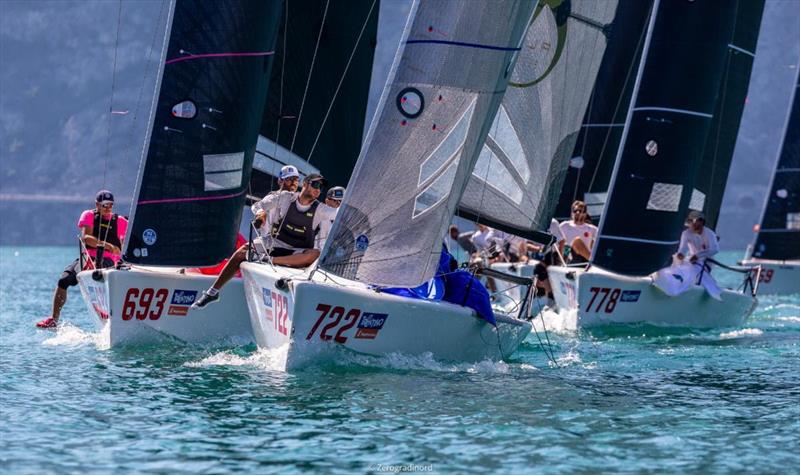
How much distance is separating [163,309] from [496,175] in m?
3.45

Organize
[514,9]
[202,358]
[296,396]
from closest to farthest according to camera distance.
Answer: [296,396], [514,9], [202,358]

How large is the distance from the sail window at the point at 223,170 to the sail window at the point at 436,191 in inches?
103

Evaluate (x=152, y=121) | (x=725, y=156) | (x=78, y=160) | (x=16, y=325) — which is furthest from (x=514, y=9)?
(x=78, y=160)

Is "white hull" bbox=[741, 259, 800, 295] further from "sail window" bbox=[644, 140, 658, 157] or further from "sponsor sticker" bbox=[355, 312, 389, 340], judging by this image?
"sponsor sticker" bbox=[355, 312, 389, 340]

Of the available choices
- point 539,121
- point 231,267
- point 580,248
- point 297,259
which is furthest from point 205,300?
point 580,248

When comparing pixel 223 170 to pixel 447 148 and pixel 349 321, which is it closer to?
pixel 447 148

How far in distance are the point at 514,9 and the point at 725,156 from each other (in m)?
10.5

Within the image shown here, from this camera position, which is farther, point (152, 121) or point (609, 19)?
point (609, 19)

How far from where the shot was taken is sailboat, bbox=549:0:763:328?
52.7ft

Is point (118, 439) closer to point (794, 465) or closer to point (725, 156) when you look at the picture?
point (794, 465)

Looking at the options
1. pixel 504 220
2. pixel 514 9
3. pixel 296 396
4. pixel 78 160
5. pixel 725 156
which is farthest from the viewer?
pixel 78 160

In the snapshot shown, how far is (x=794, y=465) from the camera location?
7.25m

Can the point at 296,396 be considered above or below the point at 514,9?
below

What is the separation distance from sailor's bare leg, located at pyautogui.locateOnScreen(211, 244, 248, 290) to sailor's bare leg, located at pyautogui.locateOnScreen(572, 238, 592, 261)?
745 centimetres
